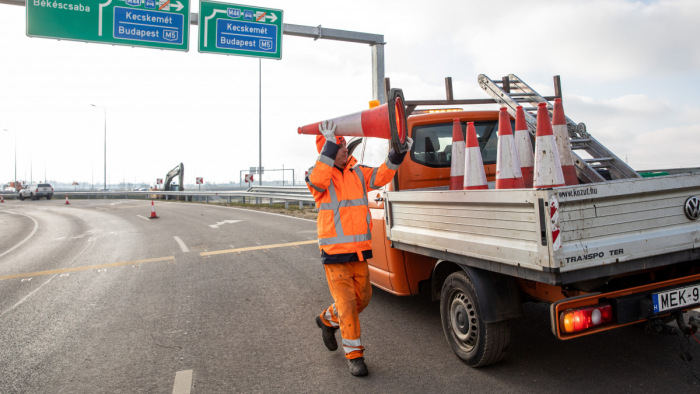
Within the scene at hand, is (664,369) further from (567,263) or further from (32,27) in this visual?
(32,27)

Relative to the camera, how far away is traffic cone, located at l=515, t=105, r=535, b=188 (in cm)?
346

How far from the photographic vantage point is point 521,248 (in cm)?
262

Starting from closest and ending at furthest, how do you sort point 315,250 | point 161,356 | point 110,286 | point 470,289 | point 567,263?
point 567,263 < point 470,289 < point 161,356 < point 110,286 < point 315,250

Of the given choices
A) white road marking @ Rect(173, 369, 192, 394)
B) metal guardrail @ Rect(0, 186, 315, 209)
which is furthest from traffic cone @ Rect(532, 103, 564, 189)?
metal guardrail @ Rect(0, 186, 315, 209)

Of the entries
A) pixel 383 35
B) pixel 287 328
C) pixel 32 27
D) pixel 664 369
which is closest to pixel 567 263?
pixel 664 369

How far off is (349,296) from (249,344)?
3.77 feet

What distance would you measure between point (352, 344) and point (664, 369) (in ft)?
7.02

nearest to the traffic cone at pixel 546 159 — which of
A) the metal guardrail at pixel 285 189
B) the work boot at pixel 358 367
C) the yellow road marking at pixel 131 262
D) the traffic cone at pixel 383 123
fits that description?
the traffic cone at pixel 383 123

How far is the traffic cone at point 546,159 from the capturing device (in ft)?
9.92

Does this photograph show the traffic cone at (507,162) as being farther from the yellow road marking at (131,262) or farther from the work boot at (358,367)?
the yellow road marking at (131,262)

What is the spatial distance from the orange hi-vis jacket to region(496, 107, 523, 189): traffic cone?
79 cm

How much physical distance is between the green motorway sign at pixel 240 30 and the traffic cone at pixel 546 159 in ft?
33.1

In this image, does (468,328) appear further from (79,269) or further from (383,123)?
(79,269)

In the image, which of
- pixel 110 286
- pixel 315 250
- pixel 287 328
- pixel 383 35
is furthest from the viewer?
pixel 383 35
